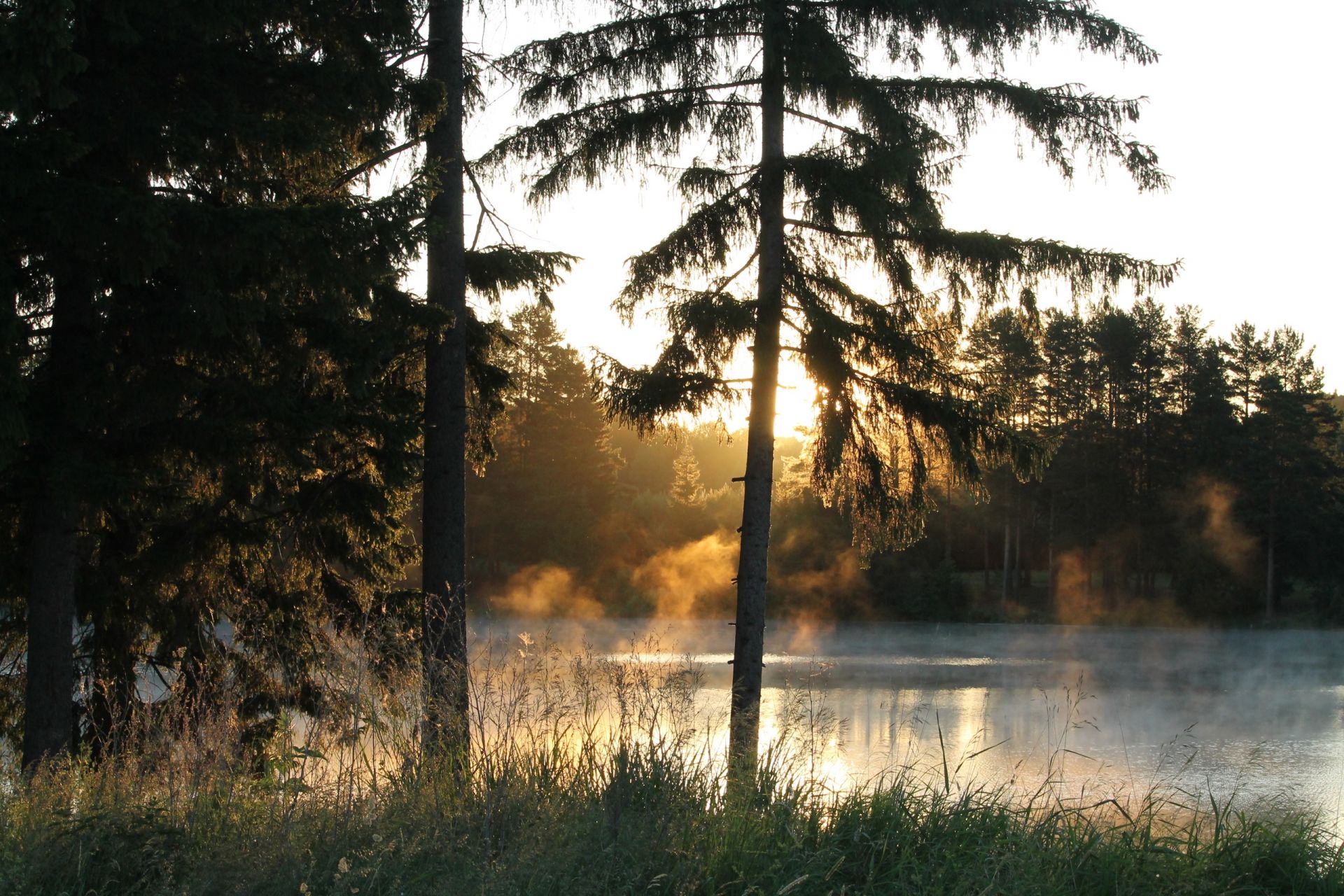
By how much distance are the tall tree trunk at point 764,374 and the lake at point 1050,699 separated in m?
0.55

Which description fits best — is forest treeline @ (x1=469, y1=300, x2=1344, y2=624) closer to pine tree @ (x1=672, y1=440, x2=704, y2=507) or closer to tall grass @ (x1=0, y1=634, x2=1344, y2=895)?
pine tree @ (x1=672, y1=440, x2=704, y2=507)

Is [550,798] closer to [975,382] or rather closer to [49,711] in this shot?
[49,711]

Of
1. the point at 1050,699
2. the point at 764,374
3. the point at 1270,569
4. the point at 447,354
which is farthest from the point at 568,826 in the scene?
the point at 1270,569

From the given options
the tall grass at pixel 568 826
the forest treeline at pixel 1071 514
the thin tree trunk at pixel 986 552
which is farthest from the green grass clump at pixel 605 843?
the thin tree trunk at pixel 986 552

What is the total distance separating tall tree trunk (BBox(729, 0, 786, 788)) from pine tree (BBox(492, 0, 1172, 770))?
18mm

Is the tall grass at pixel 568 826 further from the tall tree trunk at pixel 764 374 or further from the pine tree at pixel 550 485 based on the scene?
the pine tree at pixel 550 485

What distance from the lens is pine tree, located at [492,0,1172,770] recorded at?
8609 millimetres

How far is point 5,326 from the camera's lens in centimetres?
527

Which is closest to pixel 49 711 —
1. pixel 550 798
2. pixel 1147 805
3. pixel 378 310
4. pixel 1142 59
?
pixel 378 310

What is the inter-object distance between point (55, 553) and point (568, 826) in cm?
442

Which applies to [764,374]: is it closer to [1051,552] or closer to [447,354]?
[447,354]

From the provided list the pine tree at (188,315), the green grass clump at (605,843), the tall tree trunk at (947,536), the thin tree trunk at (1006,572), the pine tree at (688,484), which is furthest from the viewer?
the tall tree trunk at (947,536)

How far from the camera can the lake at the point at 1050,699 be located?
7.52 metres

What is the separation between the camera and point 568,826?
12.1ft
